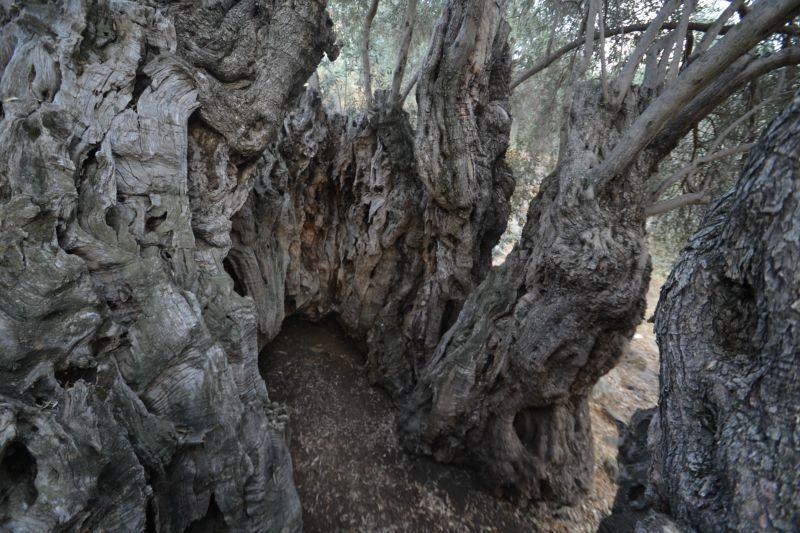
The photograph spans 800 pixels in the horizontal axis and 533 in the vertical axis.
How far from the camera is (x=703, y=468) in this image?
1.39m

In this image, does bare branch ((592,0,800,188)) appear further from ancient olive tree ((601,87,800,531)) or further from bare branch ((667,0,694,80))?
ancient olive tree ((601,87,800,531))

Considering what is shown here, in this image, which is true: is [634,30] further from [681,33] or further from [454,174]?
[454,174]

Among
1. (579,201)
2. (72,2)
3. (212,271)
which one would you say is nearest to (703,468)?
(579,201)

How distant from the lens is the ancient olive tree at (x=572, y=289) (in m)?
2.44

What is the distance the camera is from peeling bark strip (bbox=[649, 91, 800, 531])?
3.75 ft

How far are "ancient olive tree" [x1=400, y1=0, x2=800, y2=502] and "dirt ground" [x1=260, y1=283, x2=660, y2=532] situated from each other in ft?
0.74

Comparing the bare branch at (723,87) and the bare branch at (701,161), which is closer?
the bare branch at (723,87)

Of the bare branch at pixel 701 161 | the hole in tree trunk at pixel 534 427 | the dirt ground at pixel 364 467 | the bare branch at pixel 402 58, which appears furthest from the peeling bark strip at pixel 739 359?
the bare branch at pixel 402 58

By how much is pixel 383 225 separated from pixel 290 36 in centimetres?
214

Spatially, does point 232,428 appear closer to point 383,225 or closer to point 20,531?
point 20,531

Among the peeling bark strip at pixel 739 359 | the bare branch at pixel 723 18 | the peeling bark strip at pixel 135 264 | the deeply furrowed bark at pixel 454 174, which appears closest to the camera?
the peeling bark strip at pixel 739 359

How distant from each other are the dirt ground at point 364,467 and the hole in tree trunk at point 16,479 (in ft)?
6.89

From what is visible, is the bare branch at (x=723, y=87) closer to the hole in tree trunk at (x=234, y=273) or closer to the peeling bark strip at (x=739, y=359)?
the peeling bark strip at (x=739, y=359)

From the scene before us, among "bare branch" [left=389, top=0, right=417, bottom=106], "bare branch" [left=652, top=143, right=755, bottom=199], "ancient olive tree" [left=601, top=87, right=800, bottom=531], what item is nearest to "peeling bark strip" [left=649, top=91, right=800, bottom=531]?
"ancient olive tree" [left=601, top=87, right=800, bottom=531]
